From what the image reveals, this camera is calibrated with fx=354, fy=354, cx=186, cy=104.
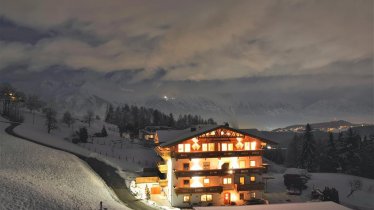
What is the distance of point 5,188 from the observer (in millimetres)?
36625

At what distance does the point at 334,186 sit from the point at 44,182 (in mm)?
70110

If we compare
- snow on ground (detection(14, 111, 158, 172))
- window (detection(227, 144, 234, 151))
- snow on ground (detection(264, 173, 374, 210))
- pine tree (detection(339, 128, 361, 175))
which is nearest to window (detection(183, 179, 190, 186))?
window (detection(227, 144, 234, 151))

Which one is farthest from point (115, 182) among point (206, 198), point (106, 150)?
point (106, 150)

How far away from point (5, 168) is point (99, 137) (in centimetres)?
8605

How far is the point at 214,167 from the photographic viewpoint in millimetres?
60781

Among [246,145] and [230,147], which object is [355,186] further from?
[230,147]

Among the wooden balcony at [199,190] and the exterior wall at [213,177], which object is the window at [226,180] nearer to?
the exterior wall at [213,177]

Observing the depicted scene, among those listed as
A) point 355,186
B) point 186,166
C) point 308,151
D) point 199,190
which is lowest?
point 355,186

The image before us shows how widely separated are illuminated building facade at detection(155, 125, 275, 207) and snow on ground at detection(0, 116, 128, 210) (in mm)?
11271

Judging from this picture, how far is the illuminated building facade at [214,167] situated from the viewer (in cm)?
5944

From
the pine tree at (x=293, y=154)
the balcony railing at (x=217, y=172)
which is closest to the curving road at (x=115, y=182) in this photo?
the balcony railing at (x=217, y=172)

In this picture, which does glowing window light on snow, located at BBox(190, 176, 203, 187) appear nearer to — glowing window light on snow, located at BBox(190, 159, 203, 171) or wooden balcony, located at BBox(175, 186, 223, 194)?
wooden balcony, located at BBox(175, 186, 223, 194)

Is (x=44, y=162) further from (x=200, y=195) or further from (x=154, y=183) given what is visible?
(x=200, y=195)

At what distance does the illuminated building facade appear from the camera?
59.4m
